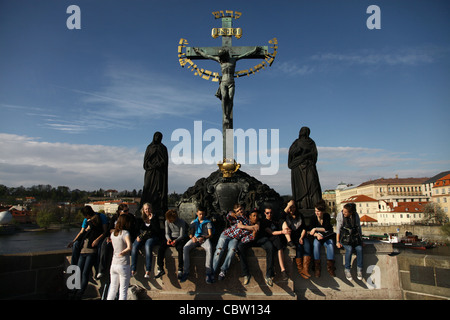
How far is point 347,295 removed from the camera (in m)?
5.04

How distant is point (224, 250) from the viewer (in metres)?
4.94

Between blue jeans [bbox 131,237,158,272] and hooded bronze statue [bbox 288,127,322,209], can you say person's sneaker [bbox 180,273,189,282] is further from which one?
hooded bronze statue [bbox 288,127,322,209]

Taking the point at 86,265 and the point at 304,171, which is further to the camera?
the point at 304,171

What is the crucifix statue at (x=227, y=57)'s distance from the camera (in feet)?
33.2

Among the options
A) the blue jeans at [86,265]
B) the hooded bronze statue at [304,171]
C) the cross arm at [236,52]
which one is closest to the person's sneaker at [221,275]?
the blue jeans at [86,265]

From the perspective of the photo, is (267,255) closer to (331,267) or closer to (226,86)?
(331,267)

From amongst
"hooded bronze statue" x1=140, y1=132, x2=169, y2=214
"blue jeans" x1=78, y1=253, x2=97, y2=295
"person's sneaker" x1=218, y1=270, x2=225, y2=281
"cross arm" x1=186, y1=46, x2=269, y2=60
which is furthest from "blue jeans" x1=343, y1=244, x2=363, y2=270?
"cross arm" x1=186, y1=46, x2=269, y2=60

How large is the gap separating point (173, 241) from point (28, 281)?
9.09ft

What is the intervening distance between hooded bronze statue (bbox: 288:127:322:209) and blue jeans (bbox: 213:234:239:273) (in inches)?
117

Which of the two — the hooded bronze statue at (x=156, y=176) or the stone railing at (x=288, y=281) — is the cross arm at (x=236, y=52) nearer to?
the hooded bronze statue at (x=156, y=176)

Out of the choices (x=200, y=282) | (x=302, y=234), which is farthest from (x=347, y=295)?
(x=200, y=282)

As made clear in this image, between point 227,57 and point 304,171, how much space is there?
17.2ft

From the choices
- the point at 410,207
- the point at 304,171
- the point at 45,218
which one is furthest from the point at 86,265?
the point at 410,207

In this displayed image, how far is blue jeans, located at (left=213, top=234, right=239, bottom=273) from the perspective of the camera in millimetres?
4767
